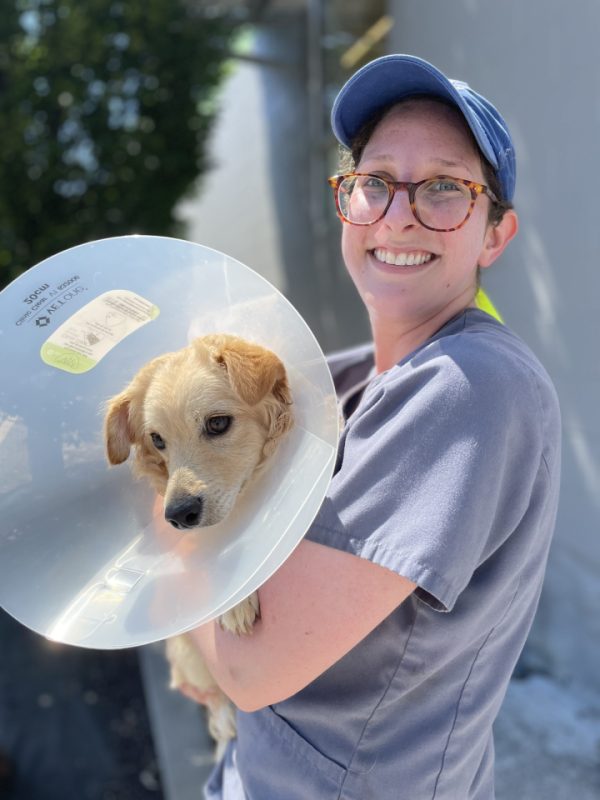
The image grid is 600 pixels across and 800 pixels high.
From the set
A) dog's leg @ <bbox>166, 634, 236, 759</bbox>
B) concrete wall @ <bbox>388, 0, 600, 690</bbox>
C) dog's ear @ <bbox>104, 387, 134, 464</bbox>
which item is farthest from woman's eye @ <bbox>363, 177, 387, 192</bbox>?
concrete wall @ <bbox>388, 0, 600, 690</bbox>

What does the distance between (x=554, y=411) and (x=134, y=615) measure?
0.79 meters

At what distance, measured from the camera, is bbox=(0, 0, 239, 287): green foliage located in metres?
5.07

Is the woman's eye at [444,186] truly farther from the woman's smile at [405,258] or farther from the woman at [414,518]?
the woman's smile at [405,258]

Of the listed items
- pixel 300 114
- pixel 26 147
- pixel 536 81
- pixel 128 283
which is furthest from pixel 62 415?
pixel 300 114

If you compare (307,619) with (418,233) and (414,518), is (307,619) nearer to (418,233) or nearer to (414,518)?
(414,518)

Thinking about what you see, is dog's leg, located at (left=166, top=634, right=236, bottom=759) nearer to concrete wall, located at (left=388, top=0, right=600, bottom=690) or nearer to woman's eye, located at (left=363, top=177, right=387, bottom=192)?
woman's eye, located at (left=363, top=177, right=387, bottom=192)

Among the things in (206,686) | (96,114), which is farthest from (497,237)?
(96,114)

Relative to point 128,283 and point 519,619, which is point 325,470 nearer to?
point 519,619

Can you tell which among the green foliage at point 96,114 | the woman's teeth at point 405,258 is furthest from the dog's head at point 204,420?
the green foliage at point 96,114

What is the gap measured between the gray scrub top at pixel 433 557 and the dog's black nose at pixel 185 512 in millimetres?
309

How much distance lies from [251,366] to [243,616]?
18.2 inches

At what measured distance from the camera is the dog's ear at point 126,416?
155 cm

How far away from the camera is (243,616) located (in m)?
1.33

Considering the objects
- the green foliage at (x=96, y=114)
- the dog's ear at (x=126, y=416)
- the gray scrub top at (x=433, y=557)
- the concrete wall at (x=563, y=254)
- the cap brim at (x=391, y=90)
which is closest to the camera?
the gray scrub top at (x=433, y=557)
